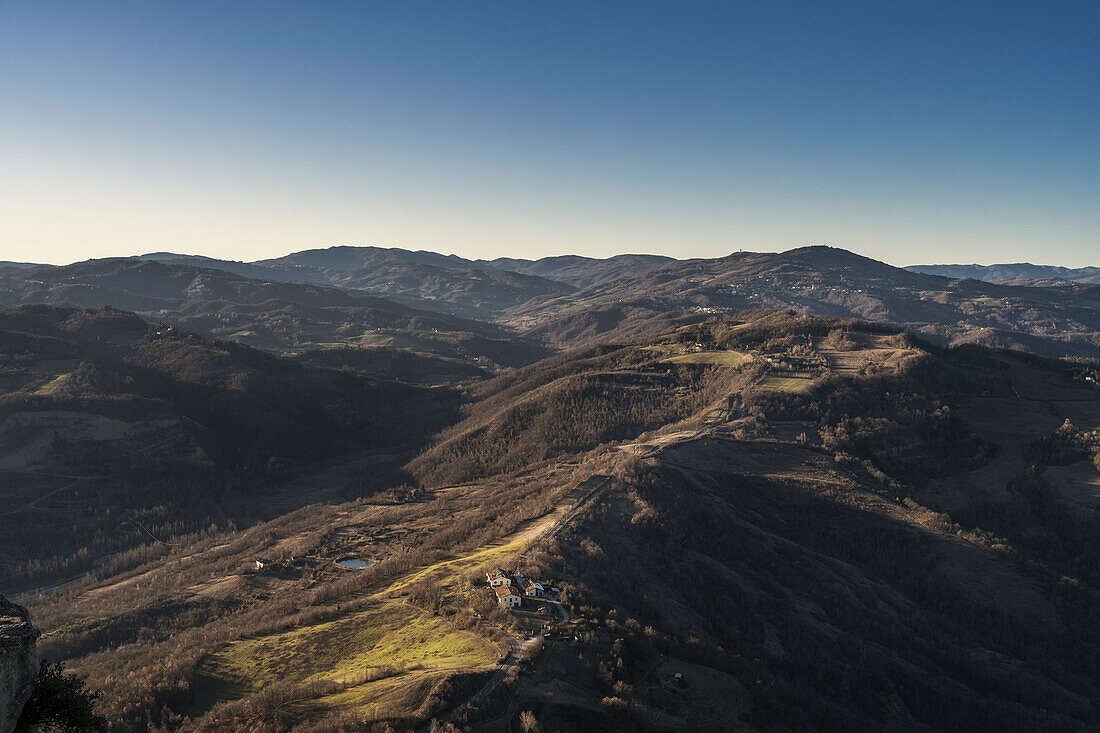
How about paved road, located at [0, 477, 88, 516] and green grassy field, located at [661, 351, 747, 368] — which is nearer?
paved road, located at [0, 477, 88, 516]

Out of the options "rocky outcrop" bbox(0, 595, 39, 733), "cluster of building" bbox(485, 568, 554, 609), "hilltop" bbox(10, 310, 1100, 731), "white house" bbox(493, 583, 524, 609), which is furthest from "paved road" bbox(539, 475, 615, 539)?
"rocky outcrop" bbox(0, 595, 39, 733)


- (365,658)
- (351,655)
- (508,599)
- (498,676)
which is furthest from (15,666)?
(508,599)

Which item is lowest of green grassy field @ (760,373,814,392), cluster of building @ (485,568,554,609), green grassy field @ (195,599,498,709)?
green grassy field @ (195,599,498,709)

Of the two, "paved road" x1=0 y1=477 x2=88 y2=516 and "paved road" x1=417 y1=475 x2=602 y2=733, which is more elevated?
"paved road" x1=417 y1=475 x2=602 y2=733

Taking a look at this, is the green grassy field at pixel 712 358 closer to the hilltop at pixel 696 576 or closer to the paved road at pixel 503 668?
the hilltop at pixel 696 576

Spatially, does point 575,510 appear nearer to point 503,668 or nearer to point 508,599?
point 508,599

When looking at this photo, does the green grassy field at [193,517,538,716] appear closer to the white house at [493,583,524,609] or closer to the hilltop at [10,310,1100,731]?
the hilltop at [10,310,1100,731]

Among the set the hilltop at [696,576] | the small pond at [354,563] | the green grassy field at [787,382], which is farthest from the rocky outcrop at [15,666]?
the green grassy field at [787,382]
